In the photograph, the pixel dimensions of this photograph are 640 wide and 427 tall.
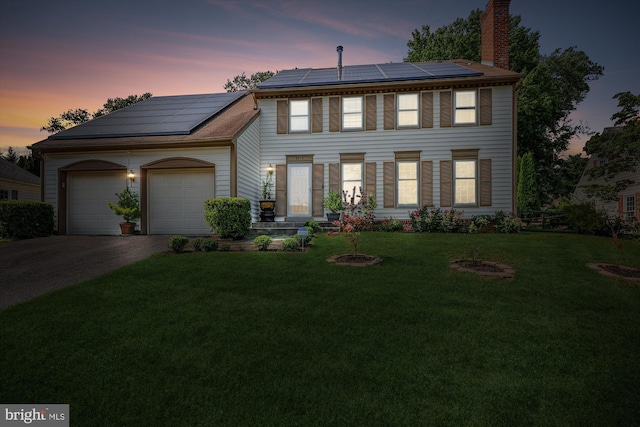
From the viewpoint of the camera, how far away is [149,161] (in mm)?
11875

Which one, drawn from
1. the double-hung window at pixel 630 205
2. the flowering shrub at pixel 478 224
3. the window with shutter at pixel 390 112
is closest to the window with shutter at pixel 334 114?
the window with shutter at pixel 390 112

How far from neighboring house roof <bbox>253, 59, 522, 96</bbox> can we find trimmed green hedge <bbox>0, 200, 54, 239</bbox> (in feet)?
30.9

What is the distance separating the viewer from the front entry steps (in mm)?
11102

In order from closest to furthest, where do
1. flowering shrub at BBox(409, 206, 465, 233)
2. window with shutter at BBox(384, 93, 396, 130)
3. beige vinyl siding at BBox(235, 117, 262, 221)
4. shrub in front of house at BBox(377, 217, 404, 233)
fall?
flowering shrub at BBox(409, 206, 465, 233)
beige vinyl siding at BBox(235, 117, 262, 221)
shrub in front of house at BBox(377, 217, 404, 233)
window with shutter at BBox(384, 93, 396, 130)

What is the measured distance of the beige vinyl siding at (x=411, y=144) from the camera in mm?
12445

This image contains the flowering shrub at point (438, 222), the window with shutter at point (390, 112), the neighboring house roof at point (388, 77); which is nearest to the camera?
the flowering shrub at point (438, 222)

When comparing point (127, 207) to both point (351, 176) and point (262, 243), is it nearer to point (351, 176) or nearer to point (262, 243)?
point (262, 243)

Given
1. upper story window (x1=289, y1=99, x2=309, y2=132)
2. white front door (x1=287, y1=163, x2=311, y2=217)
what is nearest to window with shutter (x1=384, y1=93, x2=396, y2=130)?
upper story window (x1=289, y1=99, x2=309, y2=132)

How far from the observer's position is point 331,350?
3160 mm

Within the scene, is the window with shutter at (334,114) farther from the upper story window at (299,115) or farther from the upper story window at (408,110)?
Result: the upper story window at (408,110)

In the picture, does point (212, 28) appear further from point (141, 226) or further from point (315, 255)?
point (315, 255)

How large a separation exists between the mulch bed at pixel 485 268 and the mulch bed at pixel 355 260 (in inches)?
62.4

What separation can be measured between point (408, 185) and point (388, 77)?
15.8ft

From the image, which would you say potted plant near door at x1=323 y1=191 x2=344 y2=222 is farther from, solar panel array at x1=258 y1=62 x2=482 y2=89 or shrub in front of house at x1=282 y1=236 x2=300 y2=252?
solar panel array at x1=258 y1=62 x2=482 y2=89
